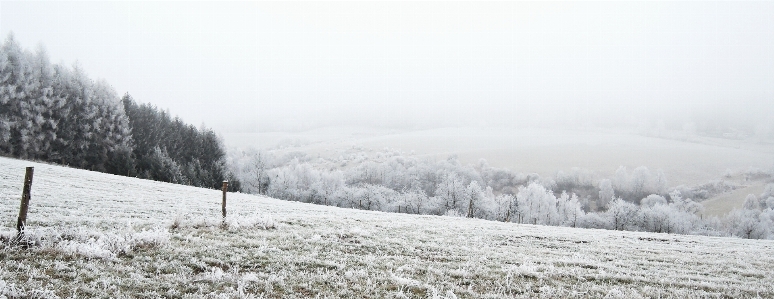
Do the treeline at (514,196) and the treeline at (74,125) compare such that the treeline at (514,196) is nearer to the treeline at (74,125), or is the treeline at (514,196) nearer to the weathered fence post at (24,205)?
the treeline at (74,125)

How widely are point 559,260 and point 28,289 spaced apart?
15.6m

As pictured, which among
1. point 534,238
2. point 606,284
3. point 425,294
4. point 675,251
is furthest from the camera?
point 534,238

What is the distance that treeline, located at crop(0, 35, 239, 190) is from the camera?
56500 mm

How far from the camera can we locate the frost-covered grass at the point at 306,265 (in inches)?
330

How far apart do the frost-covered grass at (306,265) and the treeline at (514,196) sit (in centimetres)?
6808

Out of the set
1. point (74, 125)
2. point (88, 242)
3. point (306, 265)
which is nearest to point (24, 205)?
point (88, 242)

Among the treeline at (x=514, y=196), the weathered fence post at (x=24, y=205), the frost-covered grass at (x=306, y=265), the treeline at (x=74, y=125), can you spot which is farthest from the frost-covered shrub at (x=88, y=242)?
the treeline at (x=514, y=196)

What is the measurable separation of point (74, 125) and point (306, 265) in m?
75.2

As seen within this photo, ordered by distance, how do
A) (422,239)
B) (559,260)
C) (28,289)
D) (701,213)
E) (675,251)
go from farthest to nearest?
(701,213) → (675,251) → (422,239) → (559,260) → (28,289)

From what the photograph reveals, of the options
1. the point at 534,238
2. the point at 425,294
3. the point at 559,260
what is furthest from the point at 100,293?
the point at 534,238

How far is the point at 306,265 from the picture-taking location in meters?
10.9

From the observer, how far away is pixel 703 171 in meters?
185

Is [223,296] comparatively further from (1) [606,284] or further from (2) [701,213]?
(2) [701,213]

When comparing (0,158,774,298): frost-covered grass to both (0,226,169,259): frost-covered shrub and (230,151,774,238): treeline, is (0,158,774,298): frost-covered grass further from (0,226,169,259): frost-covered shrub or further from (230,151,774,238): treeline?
(230,151,774,238): treeline
